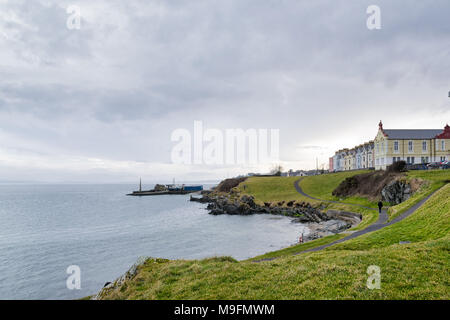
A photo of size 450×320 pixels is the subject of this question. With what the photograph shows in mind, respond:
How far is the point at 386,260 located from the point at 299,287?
5.30 meters

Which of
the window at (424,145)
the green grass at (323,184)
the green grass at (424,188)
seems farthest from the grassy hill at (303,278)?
the window at (424,145)

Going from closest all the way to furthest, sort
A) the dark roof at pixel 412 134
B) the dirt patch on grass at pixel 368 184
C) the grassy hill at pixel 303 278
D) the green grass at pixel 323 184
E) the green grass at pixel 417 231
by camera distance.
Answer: the grassy hill at pixel 303 278
the green grass at pixel 417 231
the dirt patch on grass at pixel 368 184
the dark roof at pixel 412 134
the green grass at pixel 323 184

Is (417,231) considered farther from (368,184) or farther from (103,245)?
(103,245)

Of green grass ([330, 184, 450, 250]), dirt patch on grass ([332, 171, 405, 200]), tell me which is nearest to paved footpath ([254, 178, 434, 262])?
green grass ([330, 184, 450, 250])

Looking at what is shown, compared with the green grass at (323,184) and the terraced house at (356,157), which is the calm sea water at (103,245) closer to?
the green grass at (323,184)

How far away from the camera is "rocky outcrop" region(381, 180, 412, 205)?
4413 centimetres

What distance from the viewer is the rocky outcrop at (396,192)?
44.1 metres

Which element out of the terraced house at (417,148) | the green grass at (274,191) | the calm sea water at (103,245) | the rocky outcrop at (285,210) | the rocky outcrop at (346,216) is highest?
the terraced house at (417,148)

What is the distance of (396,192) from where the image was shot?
46594mm

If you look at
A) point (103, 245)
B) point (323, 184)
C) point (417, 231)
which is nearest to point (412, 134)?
point (323, 184)
